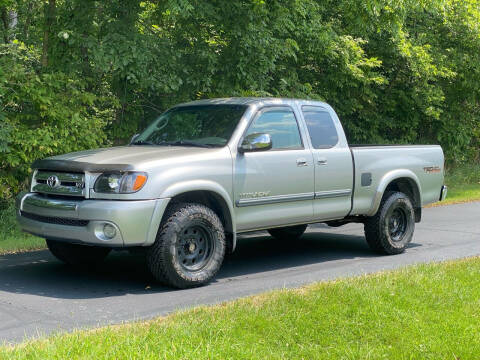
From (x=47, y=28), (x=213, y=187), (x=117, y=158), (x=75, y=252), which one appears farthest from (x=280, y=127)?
(x=47, y=28)

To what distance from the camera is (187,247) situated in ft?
24.8

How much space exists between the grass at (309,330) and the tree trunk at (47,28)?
8278 mm

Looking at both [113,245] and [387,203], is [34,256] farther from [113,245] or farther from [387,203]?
[387,203]

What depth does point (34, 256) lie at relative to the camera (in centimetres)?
938

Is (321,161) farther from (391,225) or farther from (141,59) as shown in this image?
(141,59)

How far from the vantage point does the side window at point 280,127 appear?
847cm

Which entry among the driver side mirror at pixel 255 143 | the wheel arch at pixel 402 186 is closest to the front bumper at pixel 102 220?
the driver side mirror at pixel 255 143

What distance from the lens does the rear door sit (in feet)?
29.0

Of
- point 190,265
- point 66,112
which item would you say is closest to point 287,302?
point 190,265

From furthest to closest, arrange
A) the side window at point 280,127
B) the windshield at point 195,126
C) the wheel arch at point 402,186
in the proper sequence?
1. the wheel arch at point 402,186
2. the side window at point 280,127
3. the windshield at point 195,126

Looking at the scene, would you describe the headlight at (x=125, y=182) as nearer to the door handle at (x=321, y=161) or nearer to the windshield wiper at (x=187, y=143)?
the windshield wiper at (x=187, y=143)

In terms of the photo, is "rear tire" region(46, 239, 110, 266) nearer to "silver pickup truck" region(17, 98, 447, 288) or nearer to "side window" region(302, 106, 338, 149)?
"silver pickup truck" region(17, 98, 447, 288)

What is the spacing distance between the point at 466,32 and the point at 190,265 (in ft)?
52.4

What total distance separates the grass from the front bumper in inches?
46.5
